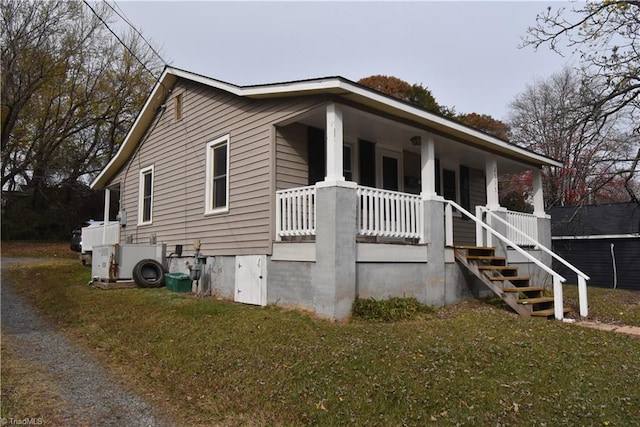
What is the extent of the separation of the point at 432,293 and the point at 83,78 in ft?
Answer: 78.3

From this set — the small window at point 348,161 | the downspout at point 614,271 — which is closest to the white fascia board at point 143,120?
the small window at point 348,161

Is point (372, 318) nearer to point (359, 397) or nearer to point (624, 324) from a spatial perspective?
point (359, 397)

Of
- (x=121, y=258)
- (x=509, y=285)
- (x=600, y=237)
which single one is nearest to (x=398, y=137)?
(x=509, y=285)

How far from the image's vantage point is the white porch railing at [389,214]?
710cm

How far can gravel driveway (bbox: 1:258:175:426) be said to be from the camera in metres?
3.60

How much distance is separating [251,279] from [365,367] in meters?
4.02

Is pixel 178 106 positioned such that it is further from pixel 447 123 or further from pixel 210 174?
pixel 447 123

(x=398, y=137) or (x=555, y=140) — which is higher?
(x=555, y=140)

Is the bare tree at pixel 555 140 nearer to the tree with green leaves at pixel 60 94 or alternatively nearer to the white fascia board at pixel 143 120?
the white fascia board at pixel 143 120

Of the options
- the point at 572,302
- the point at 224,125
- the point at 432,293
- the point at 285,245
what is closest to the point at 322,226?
the point at 285,245

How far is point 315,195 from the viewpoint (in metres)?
6.88

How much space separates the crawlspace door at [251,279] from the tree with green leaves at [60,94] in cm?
1606

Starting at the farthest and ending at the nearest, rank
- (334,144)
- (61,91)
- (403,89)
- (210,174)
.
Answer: (403,89), (61,91), (210,174), (334,144)

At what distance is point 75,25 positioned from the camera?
858 inches
